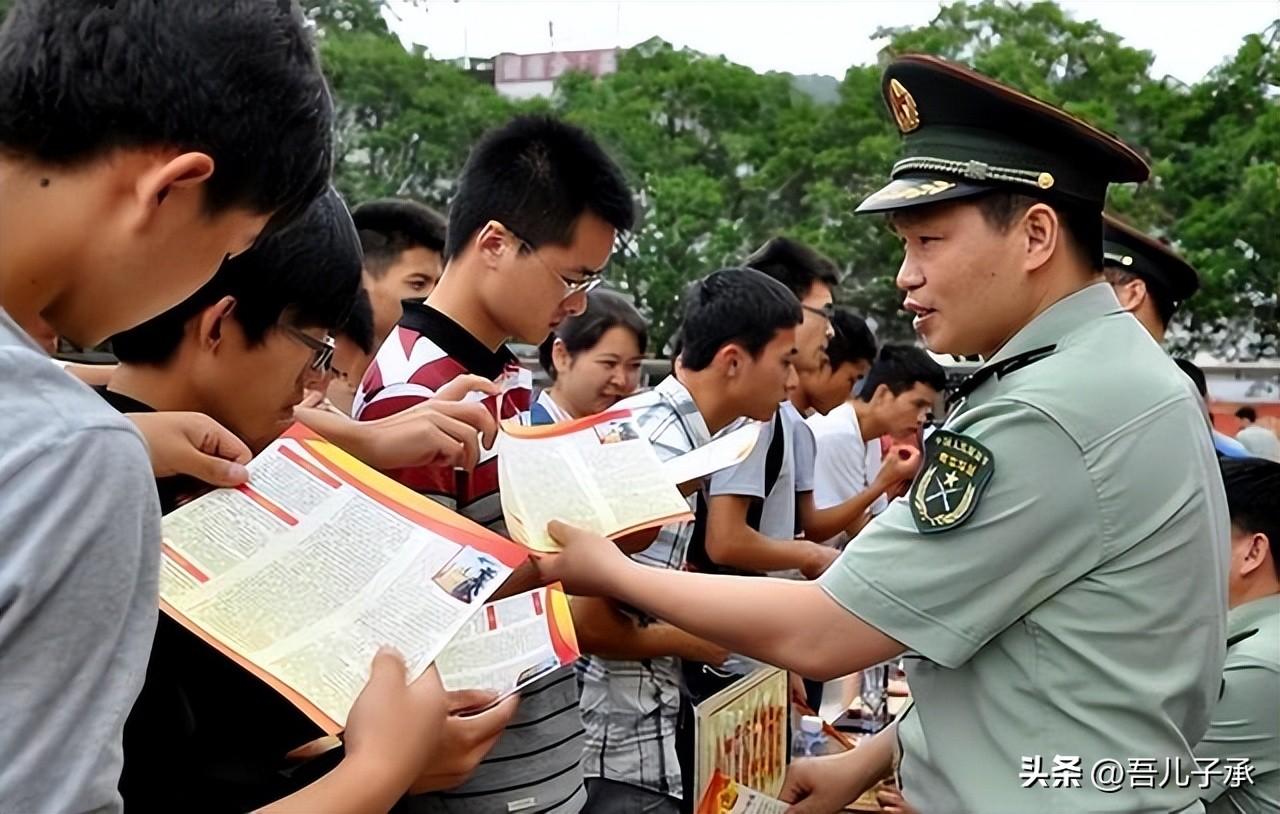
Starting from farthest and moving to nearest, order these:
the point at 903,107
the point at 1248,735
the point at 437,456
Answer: the point at 1248,735 < the point at 903,107 < the point at 437,456

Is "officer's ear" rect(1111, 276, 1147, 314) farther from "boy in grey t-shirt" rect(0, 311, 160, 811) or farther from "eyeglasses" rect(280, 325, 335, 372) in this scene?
"boy in grey t-shirt" rect(0, 311, 160, 811)

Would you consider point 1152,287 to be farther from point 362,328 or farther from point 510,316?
point 362,328

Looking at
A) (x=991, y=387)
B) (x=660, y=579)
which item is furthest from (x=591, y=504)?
(x=991, y=387)

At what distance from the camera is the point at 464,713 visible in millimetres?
1362

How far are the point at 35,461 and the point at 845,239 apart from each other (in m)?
17.1

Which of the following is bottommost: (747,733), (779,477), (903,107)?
(747,733)

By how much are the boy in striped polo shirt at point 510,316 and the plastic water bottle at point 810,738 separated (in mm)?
1603

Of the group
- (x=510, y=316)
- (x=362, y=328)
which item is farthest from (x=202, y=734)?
(x=362, y=328)

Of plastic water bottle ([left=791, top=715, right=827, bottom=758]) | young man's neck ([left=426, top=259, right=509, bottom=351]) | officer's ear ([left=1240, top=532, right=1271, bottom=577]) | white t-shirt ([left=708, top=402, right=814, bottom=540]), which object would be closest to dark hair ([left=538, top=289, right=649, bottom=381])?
white t-shirt ([left=708, top=402, right=814, bottom=540])

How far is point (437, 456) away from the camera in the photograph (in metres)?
1.75

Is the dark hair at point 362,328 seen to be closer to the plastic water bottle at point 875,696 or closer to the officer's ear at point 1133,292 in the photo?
the officer's ear at point 1133,292

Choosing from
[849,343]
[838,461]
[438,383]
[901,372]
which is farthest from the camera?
[901,372]

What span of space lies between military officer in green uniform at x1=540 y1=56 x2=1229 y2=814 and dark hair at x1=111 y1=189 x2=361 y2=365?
0.73 metres

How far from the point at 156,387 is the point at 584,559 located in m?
0.68
